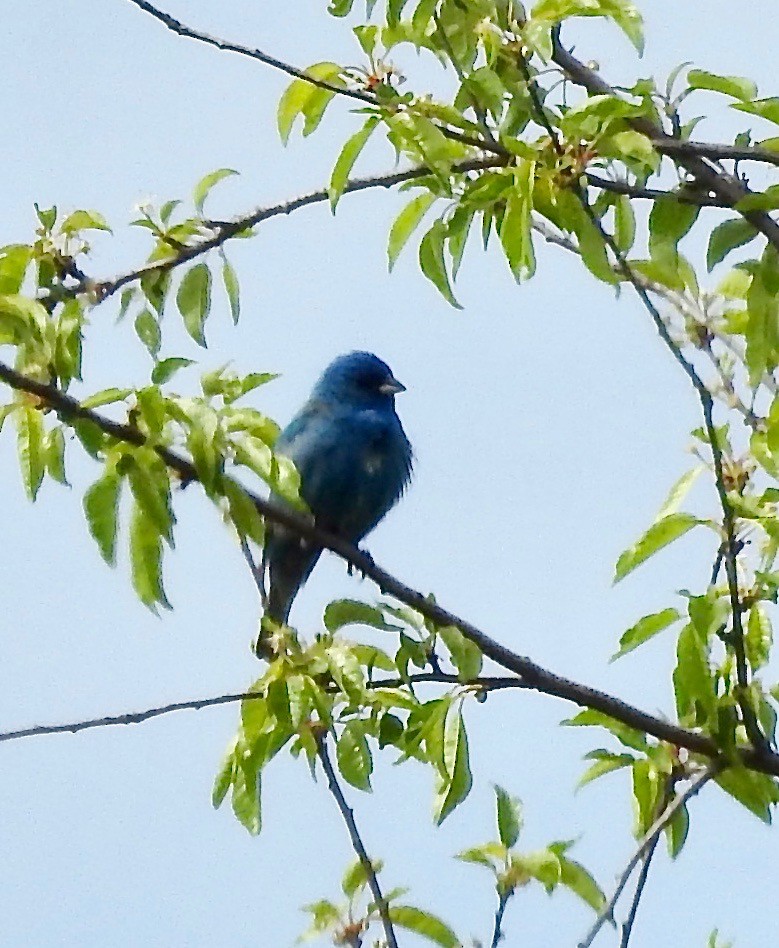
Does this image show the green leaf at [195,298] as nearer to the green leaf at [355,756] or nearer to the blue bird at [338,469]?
the green leaf at [355,756]

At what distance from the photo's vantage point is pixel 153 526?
350 centimetres

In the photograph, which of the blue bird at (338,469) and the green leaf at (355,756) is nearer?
the green leaf at (355,756)

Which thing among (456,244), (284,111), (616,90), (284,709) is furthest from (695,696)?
(284,111)

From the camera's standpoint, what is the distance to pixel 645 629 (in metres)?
3.82

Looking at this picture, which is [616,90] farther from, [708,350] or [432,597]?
[432,597]

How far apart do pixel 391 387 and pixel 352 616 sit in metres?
4.33

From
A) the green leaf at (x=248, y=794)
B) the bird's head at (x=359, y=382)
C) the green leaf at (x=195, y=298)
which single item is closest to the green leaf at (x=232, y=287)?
the green leaf at (x=195, y=298)

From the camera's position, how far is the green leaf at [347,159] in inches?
145

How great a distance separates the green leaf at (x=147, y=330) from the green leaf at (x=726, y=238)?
1685mm

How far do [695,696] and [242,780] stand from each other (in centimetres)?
118

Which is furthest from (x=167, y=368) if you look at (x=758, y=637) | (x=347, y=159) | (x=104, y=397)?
(x=758, y=637)

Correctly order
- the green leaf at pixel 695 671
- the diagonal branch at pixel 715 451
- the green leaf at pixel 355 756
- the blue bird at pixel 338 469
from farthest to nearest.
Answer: the blue bird at pixel 338 469, the green leaf at pixel 355 756, the green leaf at pixel 695 671, the diagonal branch at pixel 715 451

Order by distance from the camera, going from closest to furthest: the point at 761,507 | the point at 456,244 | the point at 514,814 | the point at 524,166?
1. the point at 524,166
2. the point at 761,507
3. the point at 456,244
4. the point at 514,814

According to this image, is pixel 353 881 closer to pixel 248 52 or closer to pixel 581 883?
pixel 581 883
